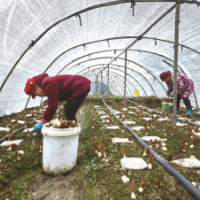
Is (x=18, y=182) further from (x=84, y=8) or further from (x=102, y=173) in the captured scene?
(x=84, y=8)

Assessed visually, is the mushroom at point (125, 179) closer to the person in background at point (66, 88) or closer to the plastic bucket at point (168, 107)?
the person in background at point (66, 88)

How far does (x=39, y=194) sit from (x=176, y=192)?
1.33 meters

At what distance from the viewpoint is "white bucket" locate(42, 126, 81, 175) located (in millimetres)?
1994

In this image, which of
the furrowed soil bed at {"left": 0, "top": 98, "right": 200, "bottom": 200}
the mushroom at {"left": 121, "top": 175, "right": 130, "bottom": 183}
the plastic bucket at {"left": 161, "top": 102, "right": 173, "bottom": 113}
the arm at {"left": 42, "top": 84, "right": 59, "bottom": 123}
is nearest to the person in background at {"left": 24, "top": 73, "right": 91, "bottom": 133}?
the arm at {"left": 42, "top": 84, "right": 59, "bottom": 123}

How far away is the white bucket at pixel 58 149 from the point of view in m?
1.99

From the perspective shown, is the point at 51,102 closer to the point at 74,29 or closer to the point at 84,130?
the point at 84,130

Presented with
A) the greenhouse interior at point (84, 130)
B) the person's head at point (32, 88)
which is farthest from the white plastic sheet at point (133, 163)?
the person's head at point (32, 88)

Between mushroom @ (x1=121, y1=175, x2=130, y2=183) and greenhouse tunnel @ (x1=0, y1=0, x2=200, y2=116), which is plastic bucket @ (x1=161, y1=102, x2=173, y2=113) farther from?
mushroom @ (x1=121, y1=175, x2=130, y2=183)

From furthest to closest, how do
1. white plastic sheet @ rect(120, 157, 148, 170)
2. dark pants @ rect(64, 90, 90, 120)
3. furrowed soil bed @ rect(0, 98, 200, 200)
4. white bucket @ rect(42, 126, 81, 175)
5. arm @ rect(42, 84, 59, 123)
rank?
1. dark pants @ rect(64, 90, 90, 120)
2. arm @ rect(42, 84, 59, 123)
3. white bucket @ rect(42, 126, 81, 175)
4. white plastic sheet @ rect(120, 157, 148, 170)
5. furrowed soil bed @ rect(0, 98, 200, 200)

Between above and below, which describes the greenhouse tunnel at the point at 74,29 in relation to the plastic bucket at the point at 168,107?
above

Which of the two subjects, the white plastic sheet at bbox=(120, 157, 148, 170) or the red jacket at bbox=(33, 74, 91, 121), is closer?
the white plastic sheet at bbox=(120, 157, 148, 170)

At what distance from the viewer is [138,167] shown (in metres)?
1.89

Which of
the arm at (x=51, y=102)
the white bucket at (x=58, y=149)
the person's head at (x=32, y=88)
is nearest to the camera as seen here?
the white bucket at (x=58, y=149)

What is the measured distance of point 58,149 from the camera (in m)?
2.00
